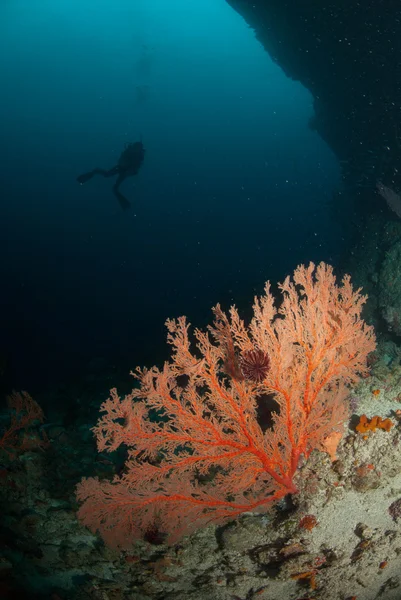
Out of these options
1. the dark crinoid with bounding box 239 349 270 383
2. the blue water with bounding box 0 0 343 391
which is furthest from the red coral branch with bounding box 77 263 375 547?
the blue water with bounding box 0 0 343 391

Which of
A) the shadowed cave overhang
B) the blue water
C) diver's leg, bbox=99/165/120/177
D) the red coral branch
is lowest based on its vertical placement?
the red coral branch

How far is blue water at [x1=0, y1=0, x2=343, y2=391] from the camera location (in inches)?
1109

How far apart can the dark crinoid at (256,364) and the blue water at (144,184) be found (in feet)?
34.7

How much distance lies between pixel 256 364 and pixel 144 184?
10175cm

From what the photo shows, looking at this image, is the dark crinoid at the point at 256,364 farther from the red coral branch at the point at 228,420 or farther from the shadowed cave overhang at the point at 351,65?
the shadowed cave overhang at the point at 351,65

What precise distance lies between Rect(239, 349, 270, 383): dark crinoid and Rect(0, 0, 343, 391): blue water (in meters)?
A: 10.6

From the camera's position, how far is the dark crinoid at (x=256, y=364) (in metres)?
3.31

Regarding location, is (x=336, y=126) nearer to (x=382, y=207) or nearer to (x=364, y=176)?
(x=364, y=176)

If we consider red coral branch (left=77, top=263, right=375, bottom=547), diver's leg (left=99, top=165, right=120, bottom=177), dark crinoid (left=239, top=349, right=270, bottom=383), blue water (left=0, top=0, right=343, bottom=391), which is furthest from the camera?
blue water (left=0, top=0, right=343, bottom=391)

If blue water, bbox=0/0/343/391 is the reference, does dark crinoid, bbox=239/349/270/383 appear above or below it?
below

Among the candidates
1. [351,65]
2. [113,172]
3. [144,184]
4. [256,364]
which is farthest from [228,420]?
[144,184]

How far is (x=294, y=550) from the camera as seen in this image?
3.69 metres

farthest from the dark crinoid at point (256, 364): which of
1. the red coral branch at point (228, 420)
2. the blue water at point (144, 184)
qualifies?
the blue water at point (144, 184)

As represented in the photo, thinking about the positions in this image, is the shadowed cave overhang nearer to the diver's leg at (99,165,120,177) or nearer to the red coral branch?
the diver's leg at (99,165,120,177)
